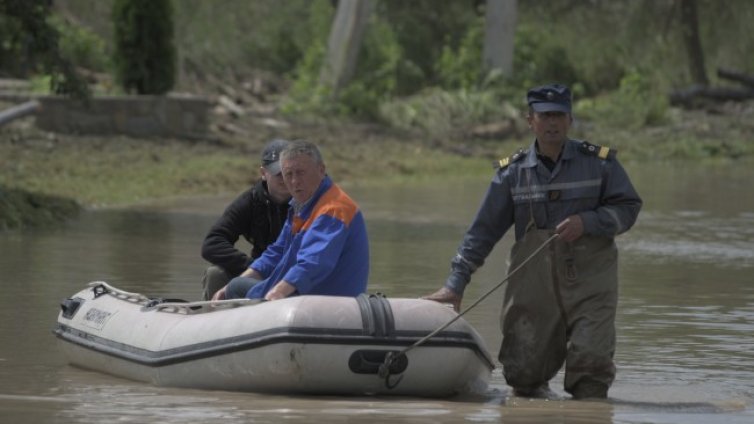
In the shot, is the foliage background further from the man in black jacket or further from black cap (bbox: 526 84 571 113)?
black cap (bbox: 526 84 571 113)

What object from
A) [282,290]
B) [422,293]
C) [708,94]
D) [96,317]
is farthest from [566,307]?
[708,94]

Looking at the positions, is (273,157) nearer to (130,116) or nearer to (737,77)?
(130,116)

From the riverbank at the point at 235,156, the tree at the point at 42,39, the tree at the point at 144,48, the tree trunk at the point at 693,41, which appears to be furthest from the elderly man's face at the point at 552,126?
the tree trunk at the point at 693,41

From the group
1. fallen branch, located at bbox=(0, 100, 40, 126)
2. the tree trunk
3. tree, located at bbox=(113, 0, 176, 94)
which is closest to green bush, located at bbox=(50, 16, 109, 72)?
tree, located at bbox=(113, 0, 176, 94)

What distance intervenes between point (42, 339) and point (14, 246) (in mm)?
4604

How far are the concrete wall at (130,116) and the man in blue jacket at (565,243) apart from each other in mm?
15526

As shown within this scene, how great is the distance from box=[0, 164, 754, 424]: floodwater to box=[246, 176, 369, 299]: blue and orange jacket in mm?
661

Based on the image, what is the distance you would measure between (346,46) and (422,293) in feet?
65.3

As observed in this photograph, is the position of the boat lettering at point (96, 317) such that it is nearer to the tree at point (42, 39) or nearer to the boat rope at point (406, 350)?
the boat rope at point (406, 350)

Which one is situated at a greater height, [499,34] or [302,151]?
[499,34]

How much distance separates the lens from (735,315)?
11.9 meters

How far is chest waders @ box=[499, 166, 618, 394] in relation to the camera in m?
8.29

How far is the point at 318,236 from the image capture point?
863cm

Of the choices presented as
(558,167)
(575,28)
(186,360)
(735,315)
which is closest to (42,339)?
(186,360)
